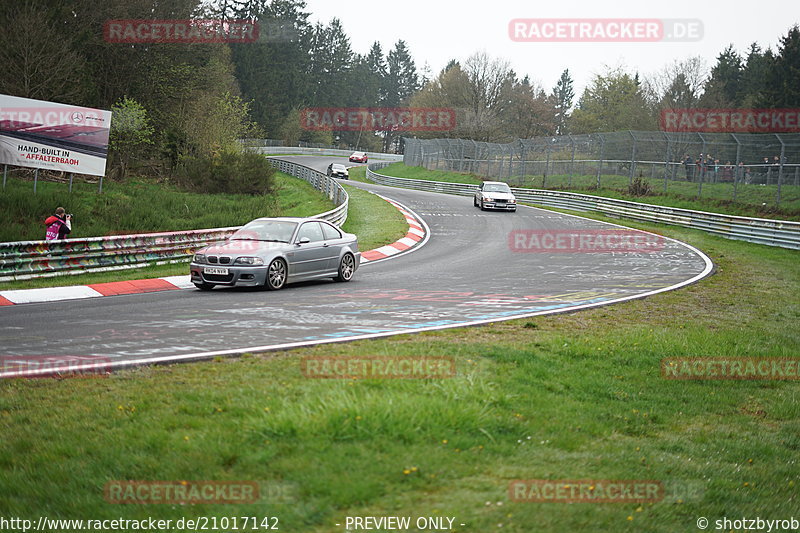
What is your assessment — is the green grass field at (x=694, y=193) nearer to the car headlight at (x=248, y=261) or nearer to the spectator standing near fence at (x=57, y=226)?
the car headlight at (x=248, y=261)

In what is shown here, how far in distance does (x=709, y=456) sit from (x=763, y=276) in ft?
48.2

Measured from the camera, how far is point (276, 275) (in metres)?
14.5

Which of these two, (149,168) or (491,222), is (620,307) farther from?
(149,168)

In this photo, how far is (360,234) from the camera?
2620 centimetres

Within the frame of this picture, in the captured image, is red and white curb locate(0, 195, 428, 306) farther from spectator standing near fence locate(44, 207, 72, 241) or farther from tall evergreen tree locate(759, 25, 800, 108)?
tall evergreen tree locate(759, 25, 800, 108)

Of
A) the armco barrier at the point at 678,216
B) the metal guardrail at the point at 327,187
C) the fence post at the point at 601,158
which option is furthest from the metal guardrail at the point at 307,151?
the fence post at the point at 601,158

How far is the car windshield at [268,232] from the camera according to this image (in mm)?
15280

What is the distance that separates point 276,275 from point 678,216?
23112 mm

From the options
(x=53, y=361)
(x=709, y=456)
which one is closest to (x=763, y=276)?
(x=709, y=456)

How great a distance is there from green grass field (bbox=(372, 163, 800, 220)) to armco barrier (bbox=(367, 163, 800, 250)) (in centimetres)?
160

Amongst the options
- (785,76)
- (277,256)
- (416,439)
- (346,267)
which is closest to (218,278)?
(277,256)

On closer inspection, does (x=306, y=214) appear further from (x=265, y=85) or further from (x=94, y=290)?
(x=265, y=85)

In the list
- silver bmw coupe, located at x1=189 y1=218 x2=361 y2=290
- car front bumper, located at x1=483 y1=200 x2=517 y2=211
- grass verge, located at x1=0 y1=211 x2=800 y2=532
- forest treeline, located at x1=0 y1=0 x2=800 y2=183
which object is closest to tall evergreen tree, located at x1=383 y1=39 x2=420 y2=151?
forest treeline, located at x1=0 y1=0 x2=800 y2=183

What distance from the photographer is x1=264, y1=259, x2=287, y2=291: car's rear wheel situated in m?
14.3
